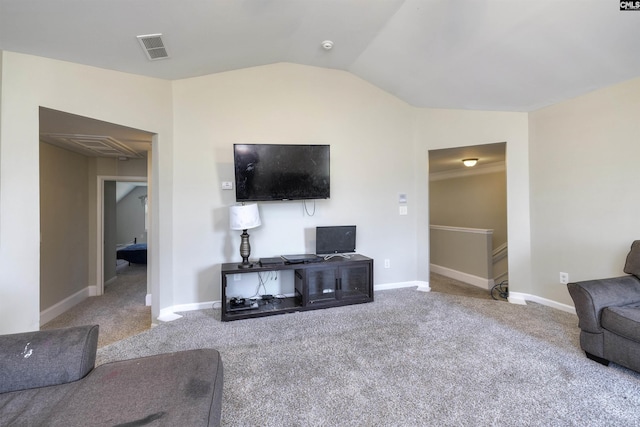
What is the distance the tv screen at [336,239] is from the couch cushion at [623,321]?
2335 mm

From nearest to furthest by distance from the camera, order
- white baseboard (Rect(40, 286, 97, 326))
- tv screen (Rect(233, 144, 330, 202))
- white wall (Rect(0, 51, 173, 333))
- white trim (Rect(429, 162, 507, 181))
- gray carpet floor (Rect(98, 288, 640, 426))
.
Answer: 1. gray carpet floor (Rect(98, 288, 640, 426))
2. white wall (Rect(0, 51, 173, 333))
3. tv screen (Rect(233, 144, 330, 202))
4. white baseboard (Rect(40, 286, 97, 326))
5. white trim (Rect(429, 162, 507, 181))

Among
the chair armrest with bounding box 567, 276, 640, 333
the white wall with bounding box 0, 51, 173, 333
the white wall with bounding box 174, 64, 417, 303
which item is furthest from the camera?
the white wall with bounding box 174, 64, 417, 303

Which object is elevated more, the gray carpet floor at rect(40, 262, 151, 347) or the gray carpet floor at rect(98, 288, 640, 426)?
the gray carpet floor at rect(98, 288, 640, 426)

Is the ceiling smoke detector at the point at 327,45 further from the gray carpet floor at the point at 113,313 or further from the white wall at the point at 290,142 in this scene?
the gray carpet floor at the point at 113,313

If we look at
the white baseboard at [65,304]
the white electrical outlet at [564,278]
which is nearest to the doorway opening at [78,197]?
the white baseboard at [65,304]

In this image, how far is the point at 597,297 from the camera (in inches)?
83.2

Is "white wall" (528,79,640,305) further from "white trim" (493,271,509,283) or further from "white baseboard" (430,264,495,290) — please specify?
"white trim" (493,271,509,283)

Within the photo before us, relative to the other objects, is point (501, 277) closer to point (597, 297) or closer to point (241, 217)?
point (597, 297)

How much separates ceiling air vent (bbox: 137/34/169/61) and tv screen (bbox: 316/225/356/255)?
93.2 inches

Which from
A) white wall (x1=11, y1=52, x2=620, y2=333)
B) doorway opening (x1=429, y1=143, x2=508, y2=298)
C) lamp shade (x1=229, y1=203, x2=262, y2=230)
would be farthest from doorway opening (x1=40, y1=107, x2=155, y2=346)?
doorway opening (x1=429, y1=143, x2=508, y2=298)

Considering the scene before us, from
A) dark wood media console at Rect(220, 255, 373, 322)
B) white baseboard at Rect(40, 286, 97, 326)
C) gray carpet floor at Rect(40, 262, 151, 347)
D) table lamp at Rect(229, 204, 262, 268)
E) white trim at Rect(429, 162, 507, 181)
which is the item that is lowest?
gray carpet floor at Rect(40, 262, 151, 347)

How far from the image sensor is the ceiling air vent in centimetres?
238

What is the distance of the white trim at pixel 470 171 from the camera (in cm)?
549

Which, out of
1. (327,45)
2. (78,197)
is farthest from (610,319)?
(78,197)
